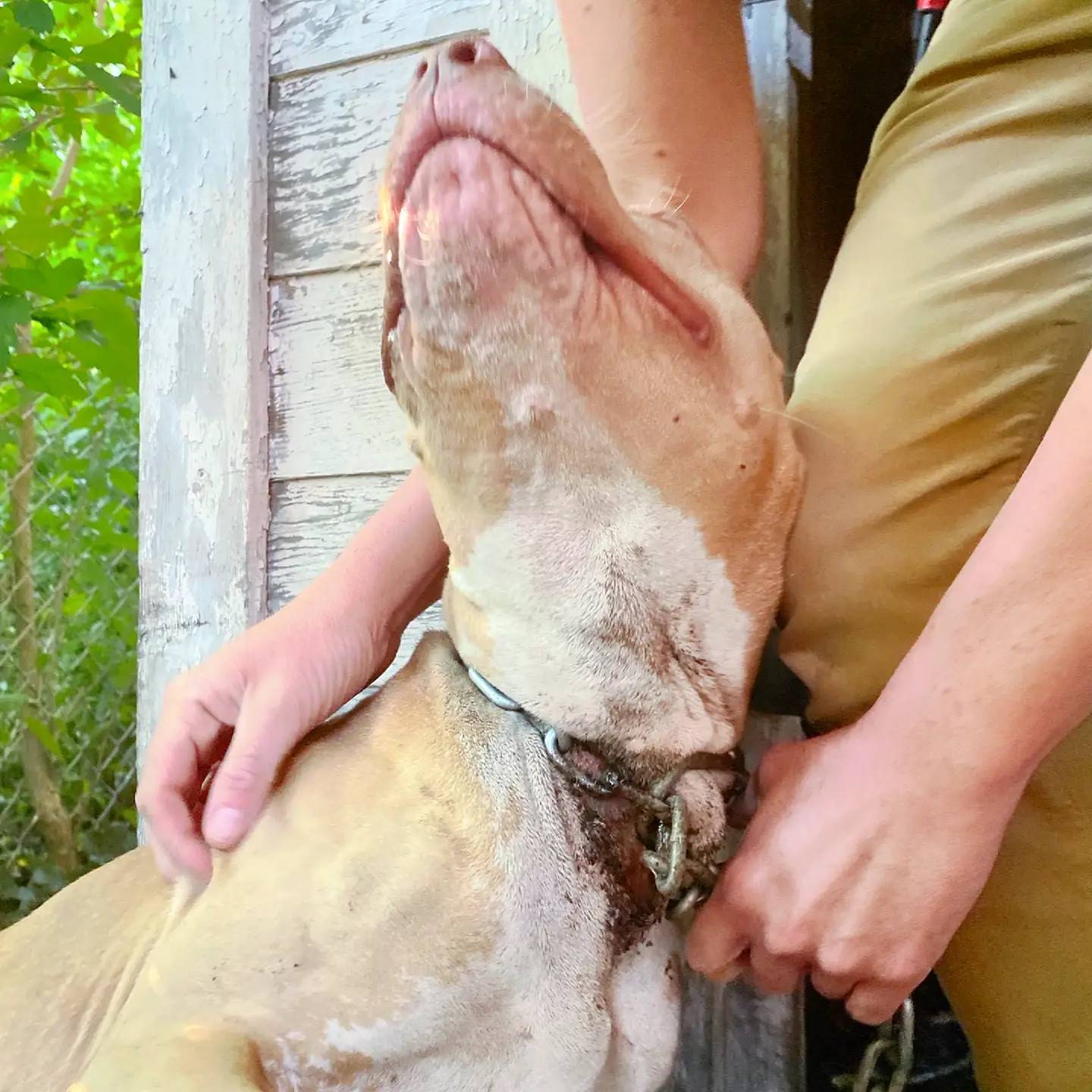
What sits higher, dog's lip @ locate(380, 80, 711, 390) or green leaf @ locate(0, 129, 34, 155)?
green leaf @ locate(0, 129, 34, 155)

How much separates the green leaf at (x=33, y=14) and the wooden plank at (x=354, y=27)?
0.37 m

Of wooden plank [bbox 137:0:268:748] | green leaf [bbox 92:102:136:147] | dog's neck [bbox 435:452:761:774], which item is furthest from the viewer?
green leaf [bbox 92:102:136:147]

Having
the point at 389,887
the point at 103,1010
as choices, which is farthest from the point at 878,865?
the point at 103,1010

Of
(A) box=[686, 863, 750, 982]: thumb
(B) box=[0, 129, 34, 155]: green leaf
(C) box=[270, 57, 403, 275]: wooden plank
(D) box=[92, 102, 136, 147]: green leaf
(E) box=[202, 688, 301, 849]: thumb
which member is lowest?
(A) box=[686, 863, 750, 982]: thumb

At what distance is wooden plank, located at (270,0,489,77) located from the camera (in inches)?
61.1

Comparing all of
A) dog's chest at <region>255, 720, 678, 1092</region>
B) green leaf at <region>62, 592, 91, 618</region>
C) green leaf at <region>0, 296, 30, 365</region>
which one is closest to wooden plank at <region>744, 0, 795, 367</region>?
A: dog's chest at <region>255, 720, 678, 1092</region>

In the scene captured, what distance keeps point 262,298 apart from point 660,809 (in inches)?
46.8

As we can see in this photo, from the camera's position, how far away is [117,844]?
2.55 metres

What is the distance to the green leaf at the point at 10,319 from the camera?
158cm

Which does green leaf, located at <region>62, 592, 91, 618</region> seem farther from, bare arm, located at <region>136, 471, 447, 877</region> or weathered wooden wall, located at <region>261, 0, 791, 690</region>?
bare arm, located at <region>136, 471, 447, 877</region>

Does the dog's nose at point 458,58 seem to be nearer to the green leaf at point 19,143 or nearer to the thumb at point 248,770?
the thumb at point 248,770

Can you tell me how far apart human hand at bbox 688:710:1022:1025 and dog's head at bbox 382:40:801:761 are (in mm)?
124

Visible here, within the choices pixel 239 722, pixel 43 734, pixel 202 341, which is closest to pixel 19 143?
pixel 202 341

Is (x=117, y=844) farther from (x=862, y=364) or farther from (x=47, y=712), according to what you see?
(x=862, y=364)
